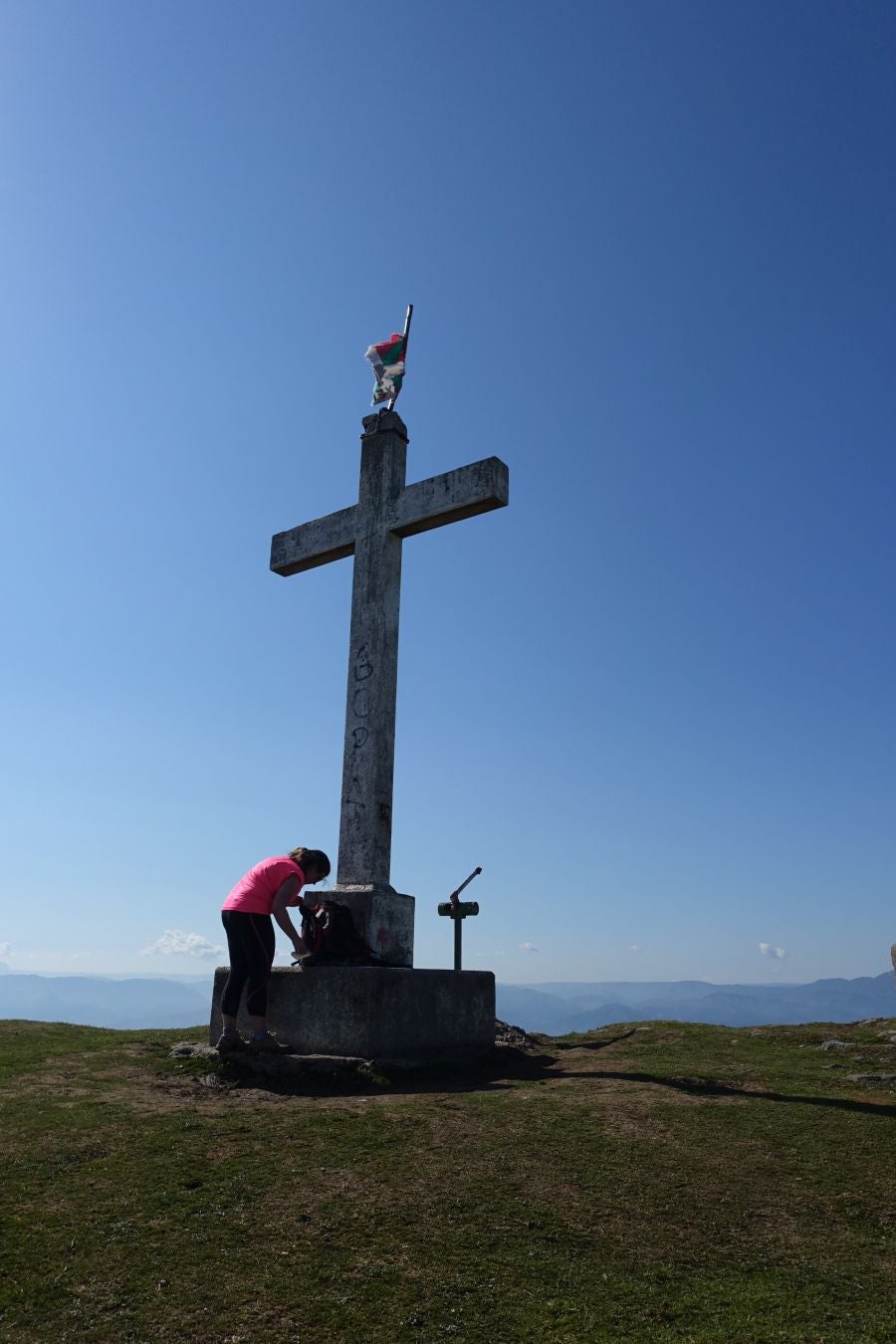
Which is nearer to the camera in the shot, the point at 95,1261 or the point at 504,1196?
the point at 95,1261

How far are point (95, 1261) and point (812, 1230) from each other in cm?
302

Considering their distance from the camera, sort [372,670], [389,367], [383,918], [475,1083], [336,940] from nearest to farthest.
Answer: [475,1083] → [336,940] → [383,918] → [372,670] → [389,367]

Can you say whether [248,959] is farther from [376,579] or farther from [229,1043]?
[376,579]

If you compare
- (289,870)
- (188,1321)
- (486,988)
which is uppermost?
(289,870)

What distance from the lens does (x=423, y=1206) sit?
405 cm

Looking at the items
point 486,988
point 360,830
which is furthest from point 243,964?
point 486,988

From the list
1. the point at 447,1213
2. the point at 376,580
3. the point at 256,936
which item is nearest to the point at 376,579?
the point at 376,580

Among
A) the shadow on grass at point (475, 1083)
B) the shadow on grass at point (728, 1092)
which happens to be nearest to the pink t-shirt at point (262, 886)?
the shadow on grass at point (475, 1083)

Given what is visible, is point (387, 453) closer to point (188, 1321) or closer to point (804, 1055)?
point (804, 1055)

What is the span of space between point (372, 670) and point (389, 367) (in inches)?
148

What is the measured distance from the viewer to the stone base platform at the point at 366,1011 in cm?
719

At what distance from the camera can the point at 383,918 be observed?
8.41 meters

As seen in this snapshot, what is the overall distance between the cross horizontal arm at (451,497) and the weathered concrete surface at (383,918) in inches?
153

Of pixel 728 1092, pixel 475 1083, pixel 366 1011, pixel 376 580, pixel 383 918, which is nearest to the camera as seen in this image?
pixel 728 1092
